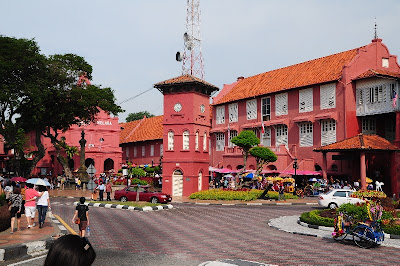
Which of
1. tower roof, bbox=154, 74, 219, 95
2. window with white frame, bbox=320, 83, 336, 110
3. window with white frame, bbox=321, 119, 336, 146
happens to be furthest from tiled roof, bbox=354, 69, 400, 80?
tower roof, bbox=154, 74, 219, 95

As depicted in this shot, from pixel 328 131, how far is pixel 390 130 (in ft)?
17.2

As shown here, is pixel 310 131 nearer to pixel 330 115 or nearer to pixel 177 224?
pixel 330 115

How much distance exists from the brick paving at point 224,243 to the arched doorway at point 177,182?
63.6 feet

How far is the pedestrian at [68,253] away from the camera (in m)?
2.52

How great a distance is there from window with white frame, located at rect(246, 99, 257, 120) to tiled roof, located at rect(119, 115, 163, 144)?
16.5 m

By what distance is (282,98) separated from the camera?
147ft

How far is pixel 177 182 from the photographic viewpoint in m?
39.0

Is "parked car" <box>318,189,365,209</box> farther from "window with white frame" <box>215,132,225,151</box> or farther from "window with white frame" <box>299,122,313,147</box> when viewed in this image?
"window with white frame" <box>215,132,225,151</box>

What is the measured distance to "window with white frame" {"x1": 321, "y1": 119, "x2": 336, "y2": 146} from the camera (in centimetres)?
3928

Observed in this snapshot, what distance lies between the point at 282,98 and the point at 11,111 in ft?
85.6

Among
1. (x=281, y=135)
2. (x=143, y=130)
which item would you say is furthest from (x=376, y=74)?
(x=143, y=130)

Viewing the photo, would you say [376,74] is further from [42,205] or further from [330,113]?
[42,205]

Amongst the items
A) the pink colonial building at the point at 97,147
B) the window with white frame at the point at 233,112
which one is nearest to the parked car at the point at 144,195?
the window with white frame at the point at 233,112

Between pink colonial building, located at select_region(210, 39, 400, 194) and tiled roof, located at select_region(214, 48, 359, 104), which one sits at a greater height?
tiled roof, located at select_region(214, 48, 359, 104)
